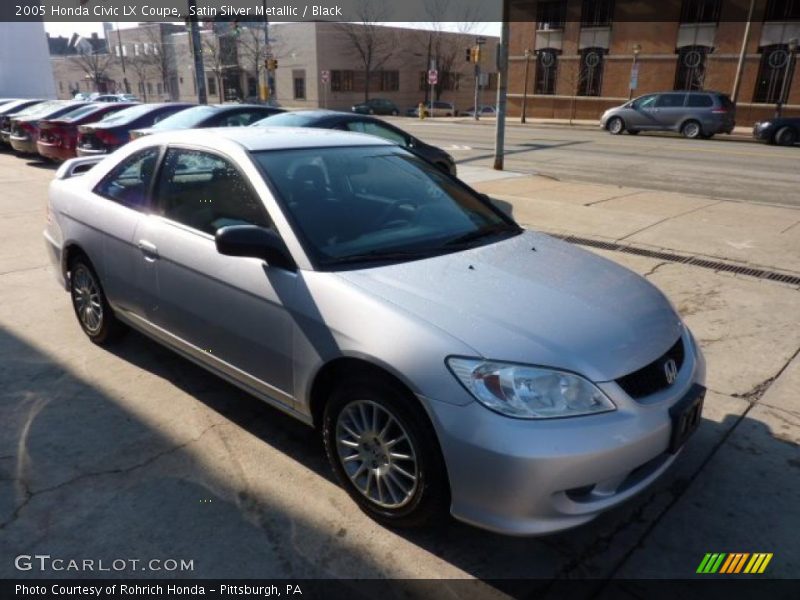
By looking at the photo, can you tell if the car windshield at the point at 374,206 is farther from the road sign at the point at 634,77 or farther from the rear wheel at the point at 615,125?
the road sign at the point at 634,77

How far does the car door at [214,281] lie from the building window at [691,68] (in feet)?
119

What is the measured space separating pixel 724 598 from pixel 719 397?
1695mm

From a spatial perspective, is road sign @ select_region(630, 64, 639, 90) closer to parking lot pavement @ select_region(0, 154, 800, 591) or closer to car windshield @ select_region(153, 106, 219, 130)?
car windshield @ select_region(153, 106, 219, 130)

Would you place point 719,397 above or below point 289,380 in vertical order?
below

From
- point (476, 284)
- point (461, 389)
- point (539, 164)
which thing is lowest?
point (539, 164)

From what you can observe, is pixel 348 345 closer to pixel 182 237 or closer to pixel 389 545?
pixel 389 545

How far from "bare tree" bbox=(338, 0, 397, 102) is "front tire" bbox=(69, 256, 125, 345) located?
57.5 m

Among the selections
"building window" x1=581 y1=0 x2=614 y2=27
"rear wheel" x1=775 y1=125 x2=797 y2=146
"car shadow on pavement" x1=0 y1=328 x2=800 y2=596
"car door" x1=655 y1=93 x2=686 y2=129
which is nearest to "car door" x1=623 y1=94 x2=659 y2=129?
"car door" x1=655 y1=93 x2=686 y2=129

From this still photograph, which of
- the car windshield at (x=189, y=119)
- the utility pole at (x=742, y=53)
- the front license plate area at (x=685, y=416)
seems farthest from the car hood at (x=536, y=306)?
the utility pole at (x=742, y=53)

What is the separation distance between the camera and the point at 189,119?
1066 centimetres

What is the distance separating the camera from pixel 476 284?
2766mm

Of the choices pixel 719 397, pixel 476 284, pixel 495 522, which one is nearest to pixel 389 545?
pixel 495 522

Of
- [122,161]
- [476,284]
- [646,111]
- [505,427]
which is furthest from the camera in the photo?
[646,111]

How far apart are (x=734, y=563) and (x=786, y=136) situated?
2402 cm
